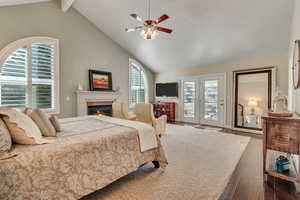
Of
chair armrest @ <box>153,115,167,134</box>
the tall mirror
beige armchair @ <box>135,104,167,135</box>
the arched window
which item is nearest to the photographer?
beige armchair @ <box>135,104,167,135</box>

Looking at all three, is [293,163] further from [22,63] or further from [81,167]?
[22,63]

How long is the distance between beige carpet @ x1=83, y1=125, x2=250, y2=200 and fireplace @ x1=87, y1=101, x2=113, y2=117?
115 inches

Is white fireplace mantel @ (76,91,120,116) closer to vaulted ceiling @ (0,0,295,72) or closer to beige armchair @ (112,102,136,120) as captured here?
beige armchair @ (112,102,136,120)

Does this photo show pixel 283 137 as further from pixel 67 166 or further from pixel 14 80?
pixel 14 80

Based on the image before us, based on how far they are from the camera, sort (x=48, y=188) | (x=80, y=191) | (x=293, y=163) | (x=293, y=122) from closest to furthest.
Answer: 1. (x=48, y=188)
2. (x=80, y=191)
3. (x=293, y=122)
4. (x=293, y=163)

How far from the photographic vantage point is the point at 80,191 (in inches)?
61.2

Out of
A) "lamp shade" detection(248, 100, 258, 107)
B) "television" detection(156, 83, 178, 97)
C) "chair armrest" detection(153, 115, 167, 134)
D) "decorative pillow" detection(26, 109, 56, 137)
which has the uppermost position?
"television" detection(156, 83, 178, 97)

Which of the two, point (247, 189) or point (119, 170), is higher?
point (119, 170)

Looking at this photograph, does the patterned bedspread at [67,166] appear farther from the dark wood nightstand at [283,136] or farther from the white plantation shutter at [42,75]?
the white plantation shutter at [42,75]

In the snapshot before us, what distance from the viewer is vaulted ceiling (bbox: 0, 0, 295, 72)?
11.8ft

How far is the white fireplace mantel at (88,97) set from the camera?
4.91 meters

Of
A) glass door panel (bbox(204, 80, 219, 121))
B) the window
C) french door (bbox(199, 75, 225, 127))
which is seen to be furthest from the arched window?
the window

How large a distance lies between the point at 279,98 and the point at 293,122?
1.44 feet

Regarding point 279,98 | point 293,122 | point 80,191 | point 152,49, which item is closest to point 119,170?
point 80,191
